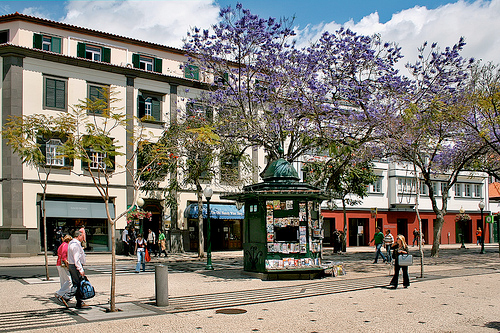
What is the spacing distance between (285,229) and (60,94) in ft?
63.3

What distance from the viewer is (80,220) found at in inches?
1195

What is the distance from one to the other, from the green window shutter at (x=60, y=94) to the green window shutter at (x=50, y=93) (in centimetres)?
13

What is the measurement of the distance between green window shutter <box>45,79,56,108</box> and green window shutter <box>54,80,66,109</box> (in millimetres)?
128

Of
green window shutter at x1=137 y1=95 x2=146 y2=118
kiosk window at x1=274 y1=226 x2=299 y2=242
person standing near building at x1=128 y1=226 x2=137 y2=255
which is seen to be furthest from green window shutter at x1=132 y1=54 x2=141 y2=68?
kiosk window at x1=274 y1=226 x2=299 y2=242

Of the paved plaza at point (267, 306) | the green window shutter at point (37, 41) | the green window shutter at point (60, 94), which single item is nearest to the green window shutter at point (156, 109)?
the green window shutter at point (60, 94)

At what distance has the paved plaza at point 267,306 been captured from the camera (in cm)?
896

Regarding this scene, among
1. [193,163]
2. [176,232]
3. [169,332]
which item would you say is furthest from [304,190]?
[176,232]

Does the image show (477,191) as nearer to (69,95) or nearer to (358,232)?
(358,232)

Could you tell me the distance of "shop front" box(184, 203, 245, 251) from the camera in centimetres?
3462

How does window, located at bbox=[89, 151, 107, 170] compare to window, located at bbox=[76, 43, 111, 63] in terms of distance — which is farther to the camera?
window, located at bbox=[76, 43, 111, 63]

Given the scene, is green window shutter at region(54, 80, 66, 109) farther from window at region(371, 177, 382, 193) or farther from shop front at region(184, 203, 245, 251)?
window at region(371, 177, 382, 193)

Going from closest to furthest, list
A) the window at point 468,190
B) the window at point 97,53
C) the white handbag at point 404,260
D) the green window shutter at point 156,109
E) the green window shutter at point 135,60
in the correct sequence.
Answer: the white handbag at point 404,260
the window at point 97,53
the green window shutter at point 135,60
the green window shutter at point 156,109
the window at point 468,190

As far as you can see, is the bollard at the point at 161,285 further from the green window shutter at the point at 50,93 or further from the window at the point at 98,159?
the green window shutter at the point at 50,93

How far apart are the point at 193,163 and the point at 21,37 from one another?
1227cm
